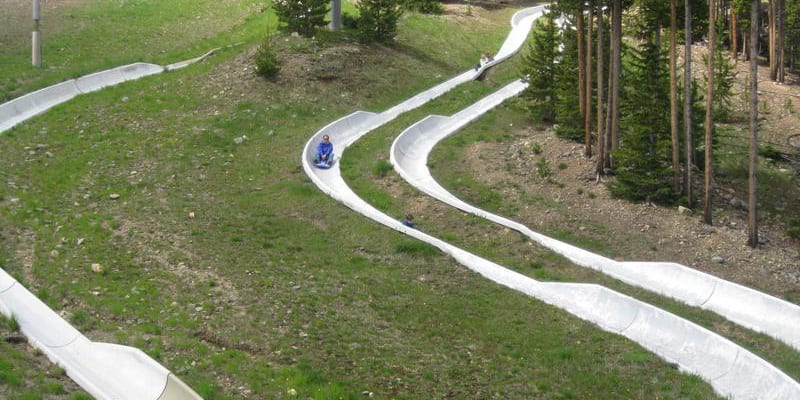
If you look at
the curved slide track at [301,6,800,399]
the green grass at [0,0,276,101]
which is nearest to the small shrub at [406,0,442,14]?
the green grass at [0,0,276,101]

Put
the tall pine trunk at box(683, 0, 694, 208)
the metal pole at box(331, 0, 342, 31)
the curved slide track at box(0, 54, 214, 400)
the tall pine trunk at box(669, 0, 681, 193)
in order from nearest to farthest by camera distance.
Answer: the curved slide track at box(0, 54, 214, 400) → the tall pine trunk at box(683, 0, 694, 208) → the tall pine trunk at box(669, 0, 681, 193) → the metal pole at box(331, 0, 342, 31)

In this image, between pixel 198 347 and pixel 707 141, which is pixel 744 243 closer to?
pixel 707 141

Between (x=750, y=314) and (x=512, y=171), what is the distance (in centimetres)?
1087

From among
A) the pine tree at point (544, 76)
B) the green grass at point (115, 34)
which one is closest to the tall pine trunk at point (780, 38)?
the pine tree at point (544, 76)

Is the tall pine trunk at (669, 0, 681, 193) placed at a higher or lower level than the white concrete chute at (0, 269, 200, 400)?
higher

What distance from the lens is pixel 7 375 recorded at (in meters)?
14.9

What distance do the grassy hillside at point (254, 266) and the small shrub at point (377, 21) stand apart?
6.59 meters

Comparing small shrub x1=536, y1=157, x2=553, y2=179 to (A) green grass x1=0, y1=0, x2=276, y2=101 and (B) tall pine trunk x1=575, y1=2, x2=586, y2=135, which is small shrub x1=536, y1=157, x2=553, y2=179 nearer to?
(B) tall pine trunk x1=575, y1=2, x2=586, y2=135

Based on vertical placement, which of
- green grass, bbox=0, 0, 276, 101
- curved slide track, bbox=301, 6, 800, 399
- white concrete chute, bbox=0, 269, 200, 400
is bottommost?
curved slide track, bbox=301, 6, 800, 399

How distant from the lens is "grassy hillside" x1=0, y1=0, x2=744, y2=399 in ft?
56.0

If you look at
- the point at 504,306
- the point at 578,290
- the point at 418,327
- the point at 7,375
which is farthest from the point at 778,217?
the point at 7,375

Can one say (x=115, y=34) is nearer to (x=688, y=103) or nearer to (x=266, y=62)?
(x=266, y=62)

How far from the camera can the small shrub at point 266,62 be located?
36.2m

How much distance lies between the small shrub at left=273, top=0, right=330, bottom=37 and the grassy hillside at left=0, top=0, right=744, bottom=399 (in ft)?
17.2
